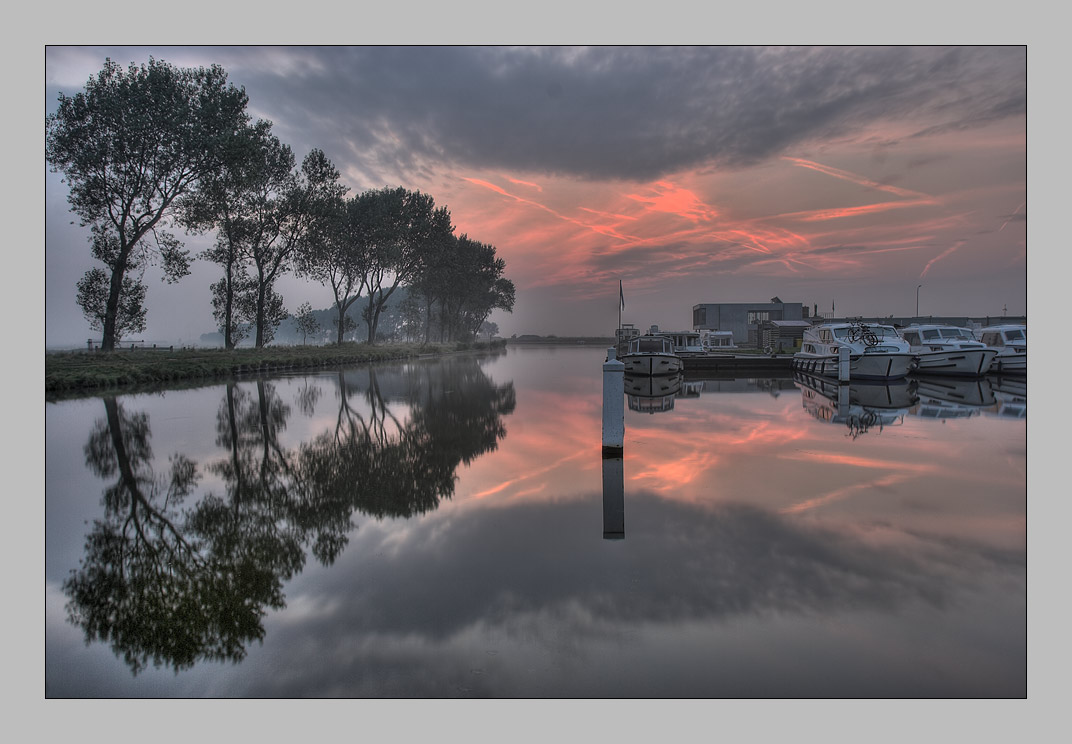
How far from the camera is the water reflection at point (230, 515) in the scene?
4.39 meters

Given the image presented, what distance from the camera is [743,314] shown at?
239 feet

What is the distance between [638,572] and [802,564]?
1.62 m

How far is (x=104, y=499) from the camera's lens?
771 centimetres

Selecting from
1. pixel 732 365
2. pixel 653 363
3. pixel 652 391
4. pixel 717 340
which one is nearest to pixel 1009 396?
pixel 652 391

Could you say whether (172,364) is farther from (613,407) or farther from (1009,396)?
(1009,396)

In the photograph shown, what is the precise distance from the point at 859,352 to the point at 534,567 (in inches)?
1063

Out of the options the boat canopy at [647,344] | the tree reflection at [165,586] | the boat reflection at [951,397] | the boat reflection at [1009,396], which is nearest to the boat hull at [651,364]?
the boat canopy at [647,344]

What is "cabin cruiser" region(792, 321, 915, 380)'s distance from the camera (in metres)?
25.2

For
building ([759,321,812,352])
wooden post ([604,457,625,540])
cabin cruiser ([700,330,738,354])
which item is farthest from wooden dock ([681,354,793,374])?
wooden post ([604,457,625,540])

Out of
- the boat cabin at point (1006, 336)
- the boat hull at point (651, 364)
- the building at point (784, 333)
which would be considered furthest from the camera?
the building at point (784, 333)

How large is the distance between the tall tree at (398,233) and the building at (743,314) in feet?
118

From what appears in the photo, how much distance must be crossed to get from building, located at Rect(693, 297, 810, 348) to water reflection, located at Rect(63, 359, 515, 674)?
63.9m

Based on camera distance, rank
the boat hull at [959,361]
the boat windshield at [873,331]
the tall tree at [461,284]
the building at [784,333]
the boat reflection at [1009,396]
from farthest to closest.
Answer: the tall tree at [461,284] → the building at [784,333] → the boat windshield at [873,331] → the boat hull at [959,361] → the boat reflection at [1009,396]

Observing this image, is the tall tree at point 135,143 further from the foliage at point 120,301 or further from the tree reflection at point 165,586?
the tree reflection at point 165,586
